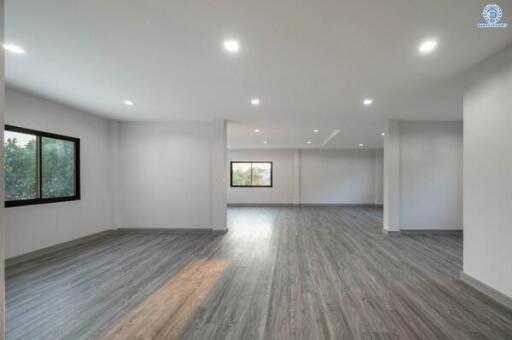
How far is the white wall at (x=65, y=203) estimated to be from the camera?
3969 millimetres

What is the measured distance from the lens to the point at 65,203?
4828 mm

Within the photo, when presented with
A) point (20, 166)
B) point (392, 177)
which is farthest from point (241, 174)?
point (20, 166)

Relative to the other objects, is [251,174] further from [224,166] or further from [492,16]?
[492,16]

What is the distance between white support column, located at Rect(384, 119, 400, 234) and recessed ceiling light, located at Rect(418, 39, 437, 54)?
138 inches

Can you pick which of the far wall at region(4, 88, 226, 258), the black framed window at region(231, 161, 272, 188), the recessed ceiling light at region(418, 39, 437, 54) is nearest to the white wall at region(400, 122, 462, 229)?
the recessed ceiling light at region(418, 39, 437, 54)

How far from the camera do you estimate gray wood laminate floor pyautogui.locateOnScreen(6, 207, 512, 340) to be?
2.24 m

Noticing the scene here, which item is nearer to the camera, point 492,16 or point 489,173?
point 492,16

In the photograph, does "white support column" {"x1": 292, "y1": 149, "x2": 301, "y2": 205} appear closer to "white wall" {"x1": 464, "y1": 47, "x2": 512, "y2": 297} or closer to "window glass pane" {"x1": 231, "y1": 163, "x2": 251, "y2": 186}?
"window glass pane" {"x1": 231, "y1": 163, "x2": 251, "y2": 186}

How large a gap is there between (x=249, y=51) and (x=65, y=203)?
480 cm

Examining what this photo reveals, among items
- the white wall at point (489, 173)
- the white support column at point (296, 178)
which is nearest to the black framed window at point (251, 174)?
the white support column at point (296, 178)

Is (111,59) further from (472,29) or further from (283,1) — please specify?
(472,29)

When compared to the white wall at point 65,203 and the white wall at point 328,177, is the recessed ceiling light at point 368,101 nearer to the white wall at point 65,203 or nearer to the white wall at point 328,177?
the white wall at point 65,203

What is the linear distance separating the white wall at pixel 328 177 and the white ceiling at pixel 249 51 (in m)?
6.78

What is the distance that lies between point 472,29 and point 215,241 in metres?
5.28
